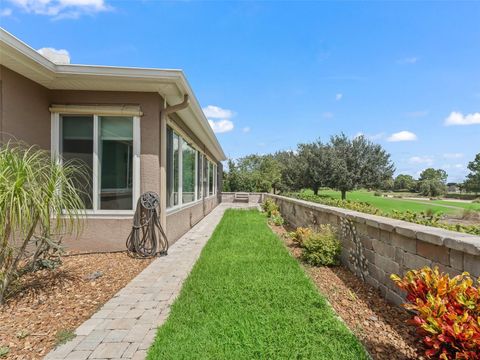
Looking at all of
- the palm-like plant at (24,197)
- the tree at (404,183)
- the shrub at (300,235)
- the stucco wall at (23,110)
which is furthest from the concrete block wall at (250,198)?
the tree at (404,183)

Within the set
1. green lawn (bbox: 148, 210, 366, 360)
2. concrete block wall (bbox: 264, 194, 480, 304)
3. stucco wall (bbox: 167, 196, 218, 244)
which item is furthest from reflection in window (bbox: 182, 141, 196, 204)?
concrete block wall (bbox: 264, 194, 480, 304)

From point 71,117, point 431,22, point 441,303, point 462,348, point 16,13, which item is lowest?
point 462,348

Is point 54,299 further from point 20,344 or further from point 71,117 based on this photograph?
point 71,117

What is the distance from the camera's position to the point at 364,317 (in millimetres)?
3004

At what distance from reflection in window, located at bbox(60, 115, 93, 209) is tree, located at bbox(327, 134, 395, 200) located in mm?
21413

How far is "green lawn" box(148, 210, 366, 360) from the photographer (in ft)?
7.72

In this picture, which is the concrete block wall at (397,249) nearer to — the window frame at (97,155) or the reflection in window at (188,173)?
the window frame at (97,155)

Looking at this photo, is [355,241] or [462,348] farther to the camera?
[355,241]

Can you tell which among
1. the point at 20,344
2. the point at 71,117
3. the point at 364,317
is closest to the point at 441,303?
the point at 364,317

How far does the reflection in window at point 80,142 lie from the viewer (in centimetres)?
550

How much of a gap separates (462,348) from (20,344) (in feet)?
10.8

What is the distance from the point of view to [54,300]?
337 centimetres

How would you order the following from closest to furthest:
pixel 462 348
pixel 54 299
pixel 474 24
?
pixel 462 348
pixel 54 299
pixel 474 24

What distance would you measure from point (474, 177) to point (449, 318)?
6123 centimetres
